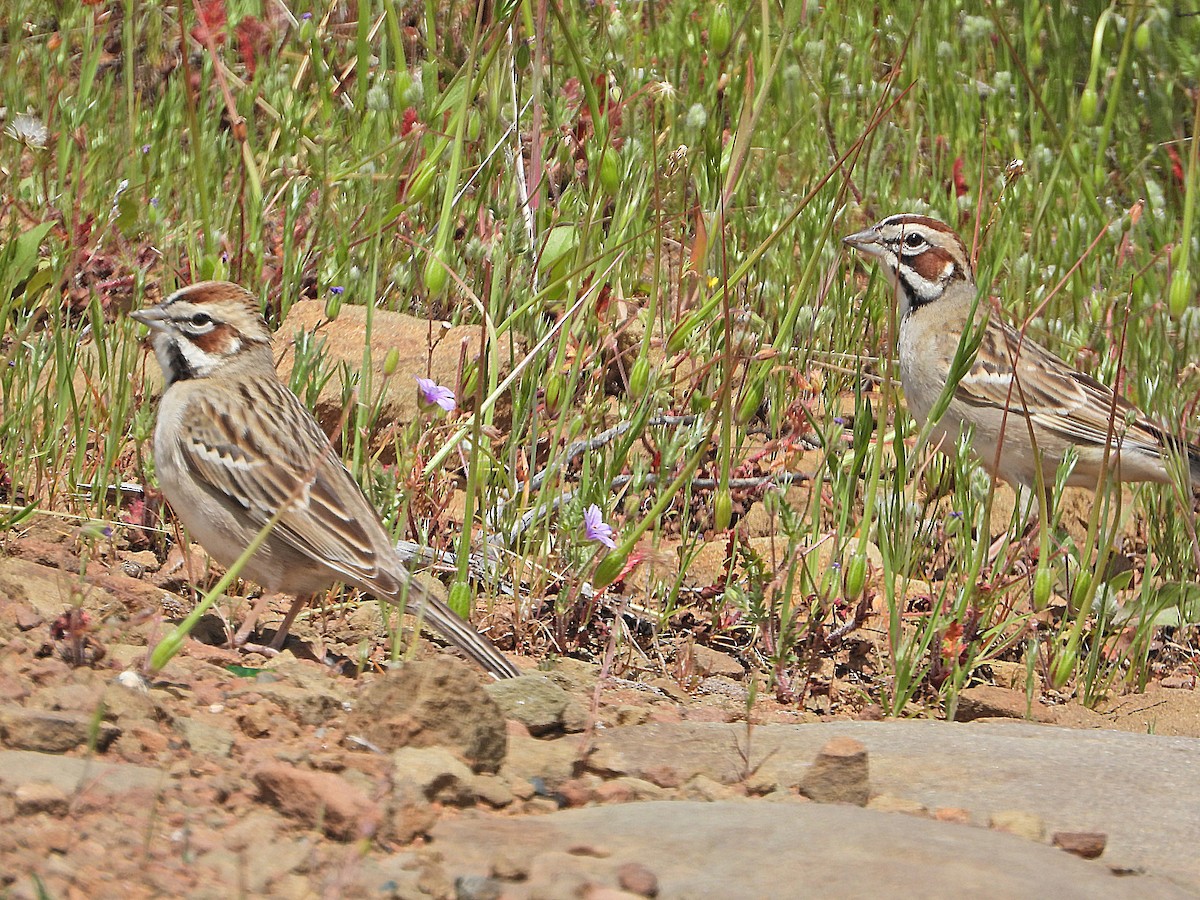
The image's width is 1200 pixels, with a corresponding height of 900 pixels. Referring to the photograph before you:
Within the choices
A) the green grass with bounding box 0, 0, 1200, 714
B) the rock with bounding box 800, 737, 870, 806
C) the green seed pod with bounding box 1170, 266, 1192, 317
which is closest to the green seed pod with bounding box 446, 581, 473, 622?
the green grass with bounding box 0, 0, 1200, 714

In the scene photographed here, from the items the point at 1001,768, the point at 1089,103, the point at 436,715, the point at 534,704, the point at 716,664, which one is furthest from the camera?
the point at 1089,103

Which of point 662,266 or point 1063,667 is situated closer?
point 1063,667

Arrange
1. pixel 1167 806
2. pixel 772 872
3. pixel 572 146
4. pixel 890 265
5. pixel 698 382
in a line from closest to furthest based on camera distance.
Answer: pixel 772 872, pixel 1167 806, pixel 698 382, pixel 890 265, pixel 572 146

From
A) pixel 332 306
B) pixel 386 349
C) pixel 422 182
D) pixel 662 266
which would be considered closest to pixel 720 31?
pixel 422 182

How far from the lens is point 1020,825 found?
3289 millimetres

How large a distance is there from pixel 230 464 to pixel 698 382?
2.00 meters

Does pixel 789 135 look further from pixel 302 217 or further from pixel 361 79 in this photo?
pixel 361 79

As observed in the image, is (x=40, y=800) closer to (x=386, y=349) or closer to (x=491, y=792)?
(x=491, y=792)

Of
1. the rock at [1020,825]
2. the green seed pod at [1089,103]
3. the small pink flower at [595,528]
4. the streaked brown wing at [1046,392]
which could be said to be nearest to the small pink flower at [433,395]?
the small pink flower at [595,528]

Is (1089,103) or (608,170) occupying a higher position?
(1089,103)

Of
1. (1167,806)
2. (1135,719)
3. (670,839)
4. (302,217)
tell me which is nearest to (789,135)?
(302,217)

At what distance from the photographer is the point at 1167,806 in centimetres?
354

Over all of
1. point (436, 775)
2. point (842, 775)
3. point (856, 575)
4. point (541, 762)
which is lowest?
point (856, 575)

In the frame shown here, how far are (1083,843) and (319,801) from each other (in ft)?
4.81
